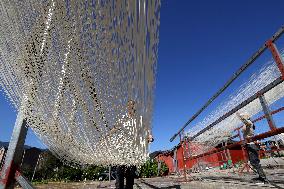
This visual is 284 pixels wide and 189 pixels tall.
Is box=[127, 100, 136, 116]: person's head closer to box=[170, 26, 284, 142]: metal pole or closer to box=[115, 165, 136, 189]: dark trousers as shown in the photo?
box=[170, 26, 284, 142]: metal pole

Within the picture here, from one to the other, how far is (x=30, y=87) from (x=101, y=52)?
0.65 m

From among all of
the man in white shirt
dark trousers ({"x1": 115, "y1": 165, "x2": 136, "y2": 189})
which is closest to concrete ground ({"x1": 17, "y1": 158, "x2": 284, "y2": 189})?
the man in white shirt

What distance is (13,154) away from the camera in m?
1.96

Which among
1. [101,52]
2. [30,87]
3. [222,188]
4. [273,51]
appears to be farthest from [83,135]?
[222,188]

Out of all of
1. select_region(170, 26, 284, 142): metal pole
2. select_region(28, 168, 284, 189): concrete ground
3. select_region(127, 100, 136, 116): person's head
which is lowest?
select_region(28, 168, 284, 189): concrete ground

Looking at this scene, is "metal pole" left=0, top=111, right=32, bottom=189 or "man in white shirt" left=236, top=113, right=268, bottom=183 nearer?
"metal pole" left=0, top=111, right=32, bottom=189

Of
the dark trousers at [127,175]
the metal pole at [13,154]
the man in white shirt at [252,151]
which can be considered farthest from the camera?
the man in white shirt at [252,151]

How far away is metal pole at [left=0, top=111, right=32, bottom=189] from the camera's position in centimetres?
192

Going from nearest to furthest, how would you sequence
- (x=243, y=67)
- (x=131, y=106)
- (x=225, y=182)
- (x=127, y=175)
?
(x=131, y=106), (x=243, y=67), (x=127, y=175), (x=225, y=182)


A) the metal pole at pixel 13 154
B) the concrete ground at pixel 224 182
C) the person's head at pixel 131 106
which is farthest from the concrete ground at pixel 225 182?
the metal pole at pixel 13 154

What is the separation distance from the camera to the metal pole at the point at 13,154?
6.29 feet

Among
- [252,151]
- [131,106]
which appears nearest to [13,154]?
[131,106]

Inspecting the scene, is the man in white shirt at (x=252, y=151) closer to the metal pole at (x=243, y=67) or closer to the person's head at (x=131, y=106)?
the metal pole at (x=243, y=67)

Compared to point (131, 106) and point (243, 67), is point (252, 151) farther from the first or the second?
point (131, 106)
